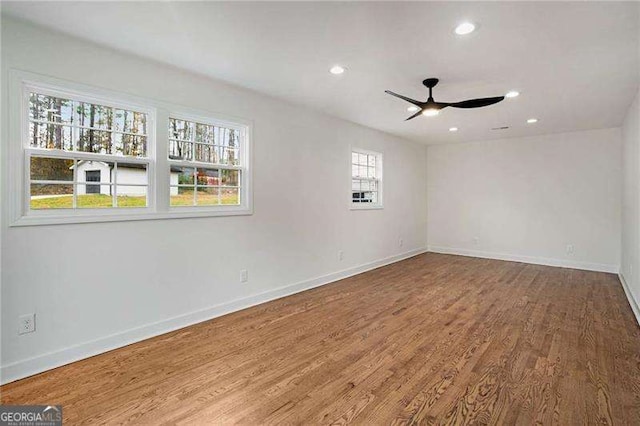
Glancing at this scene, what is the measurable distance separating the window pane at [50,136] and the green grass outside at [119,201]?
41 cm

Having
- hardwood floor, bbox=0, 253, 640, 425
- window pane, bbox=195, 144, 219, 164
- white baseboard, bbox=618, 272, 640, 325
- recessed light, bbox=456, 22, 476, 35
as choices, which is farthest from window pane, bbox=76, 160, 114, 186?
white baseboard, bbox=618, 272, 640, 325

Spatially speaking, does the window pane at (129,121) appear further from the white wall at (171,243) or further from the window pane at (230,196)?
the window pane at (230,196)

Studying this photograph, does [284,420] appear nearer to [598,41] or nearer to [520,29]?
[520,29]

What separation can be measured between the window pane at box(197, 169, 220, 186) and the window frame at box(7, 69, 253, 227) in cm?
28

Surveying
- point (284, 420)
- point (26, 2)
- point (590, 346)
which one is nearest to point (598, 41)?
point (590, 346)

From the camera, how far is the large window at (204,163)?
3242 millimetres

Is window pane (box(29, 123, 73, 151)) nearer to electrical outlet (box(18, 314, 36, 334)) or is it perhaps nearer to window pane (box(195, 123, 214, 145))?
window pane (box(195, 123, 214, 145))

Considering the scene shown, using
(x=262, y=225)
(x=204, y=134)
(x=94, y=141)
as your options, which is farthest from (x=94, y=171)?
(x=262, y=225)

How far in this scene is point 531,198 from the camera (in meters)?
6.27

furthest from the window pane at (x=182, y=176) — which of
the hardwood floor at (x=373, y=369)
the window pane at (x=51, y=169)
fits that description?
the hardwood floor at (x=373, y=369)

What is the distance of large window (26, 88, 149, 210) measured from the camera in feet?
8.05

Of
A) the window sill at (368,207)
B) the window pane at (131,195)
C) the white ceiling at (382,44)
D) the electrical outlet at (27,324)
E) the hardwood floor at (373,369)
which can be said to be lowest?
the hardwood floor at (373,369)

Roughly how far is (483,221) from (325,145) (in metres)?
4.21

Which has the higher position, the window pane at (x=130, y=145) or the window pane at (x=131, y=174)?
the window pane at (x=130, y=145)
